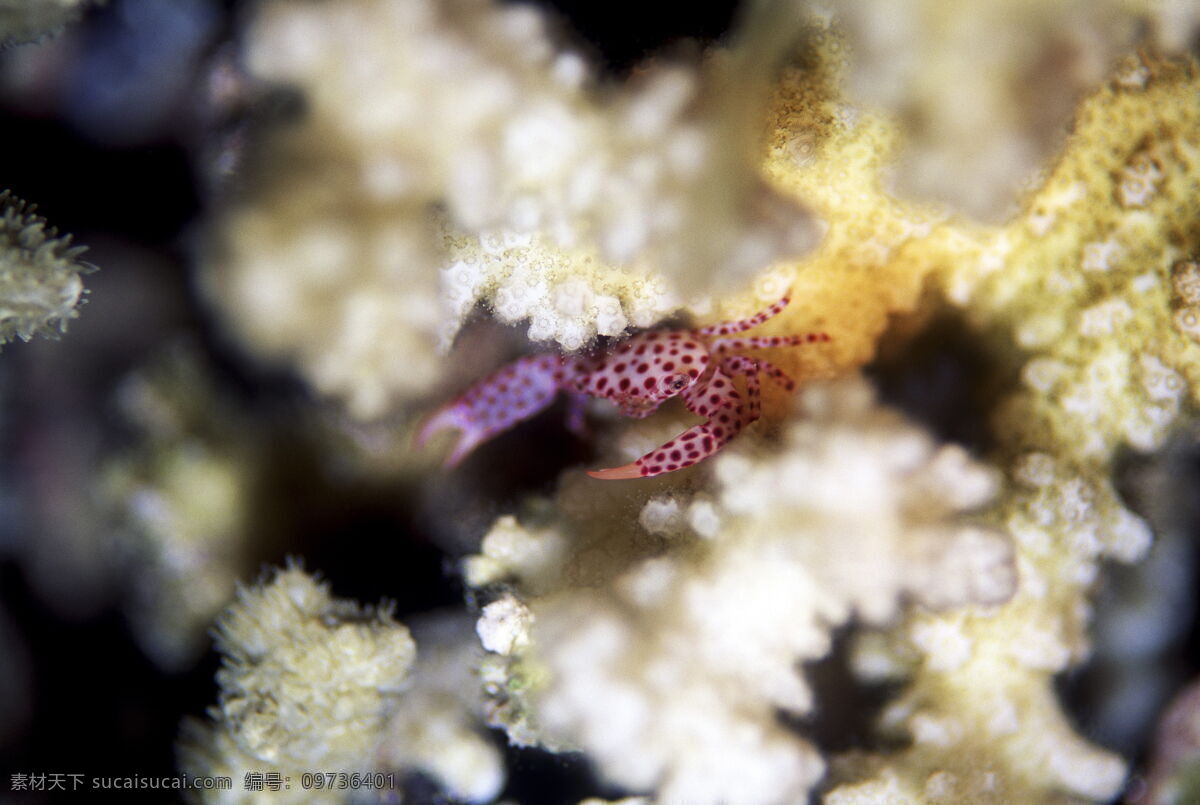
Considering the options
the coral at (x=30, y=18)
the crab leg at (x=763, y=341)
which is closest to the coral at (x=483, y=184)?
the crab leg at (x=763, y=341)

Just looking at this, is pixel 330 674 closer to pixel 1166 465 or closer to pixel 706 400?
pixel 706 400

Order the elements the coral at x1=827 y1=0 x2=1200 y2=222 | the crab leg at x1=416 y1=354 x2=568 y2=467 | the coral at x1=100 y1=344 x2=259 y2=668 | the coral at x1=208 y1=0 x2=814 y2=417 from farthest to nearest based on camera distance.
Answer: the coral at x1=100 y1=344 x2=259 y2=668 < the crab leg at x1=416 y1=354 x2=568 y2=467 < the coral at x1=208 y1=0 x2=814 y2=417 < the coral at x1=827 y1=0 x2=1200 y2=222

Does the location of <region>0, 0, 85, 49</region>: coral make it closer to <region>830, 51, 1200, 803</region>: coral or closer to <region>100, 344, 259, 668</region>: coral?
<region>100, 344, 259, 668</region>: coral

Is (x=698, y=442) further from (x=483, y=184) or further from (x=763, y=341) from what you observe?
(x=483, y=184)

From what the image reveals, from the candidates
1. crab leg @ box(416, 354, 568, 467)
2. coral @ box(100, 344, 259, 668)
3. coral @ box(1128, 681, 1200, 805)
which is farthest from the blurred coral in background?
coral @ box(100, 344, 259, 668)

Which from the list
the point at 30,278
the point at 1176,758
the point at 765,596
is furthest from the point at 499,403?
the point at 1176,758

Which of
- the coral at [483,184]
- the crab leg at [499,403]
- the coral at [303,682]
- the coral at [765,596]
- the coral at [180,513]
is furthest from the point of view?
the coral at [180,513]

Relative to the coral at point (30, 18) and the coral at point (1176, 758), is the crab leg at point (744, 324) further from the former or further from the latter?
the coral at point (30, 18)
